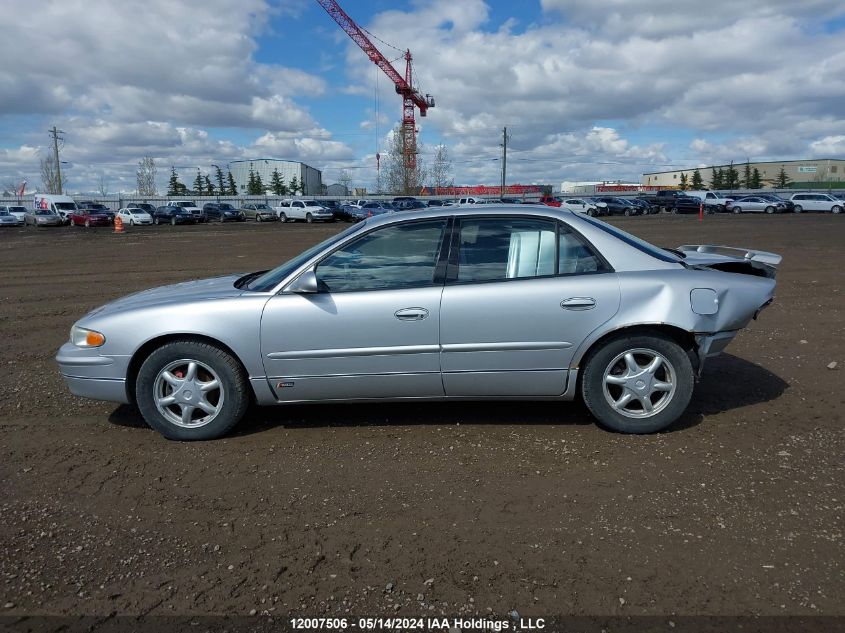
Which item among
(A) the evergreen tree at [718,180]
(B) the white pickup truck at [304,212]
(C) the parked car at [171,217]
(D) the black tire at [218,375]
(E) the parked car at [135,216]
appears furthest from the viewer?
(A) the evergreen tree at [718,180]

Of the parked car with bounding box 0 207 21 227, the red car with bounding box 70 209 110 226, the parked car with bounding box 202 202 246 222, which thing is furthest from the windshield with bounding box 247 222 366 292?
the parked car with bounding box 202 202 246 222

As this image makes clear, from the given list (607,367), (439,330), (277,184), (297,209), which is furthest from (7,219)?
(277,184)


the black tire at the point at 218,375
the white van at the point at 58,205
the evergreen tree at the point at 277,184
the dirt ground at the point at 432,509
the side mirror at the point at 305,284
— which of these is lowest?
the dirt ground at the point at 432,509

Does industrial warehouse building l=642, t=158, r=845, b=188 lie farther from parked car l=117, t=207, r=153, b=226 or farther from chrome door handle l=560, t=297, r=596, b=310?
chrome door handle l=560, t=297, r=596, b=310

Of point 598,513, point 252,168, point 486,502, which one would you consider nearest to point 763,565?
point 598,513

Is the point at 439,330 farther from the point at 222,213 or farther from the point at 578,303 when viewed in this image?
the point at 222,213

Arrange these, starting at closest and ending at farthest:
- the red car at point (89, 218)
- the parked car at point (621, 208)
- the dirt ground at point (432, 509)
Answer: the dirt ground at point (432, 509) → the red car at point (89, 218) → the parked car at point (621, 208)

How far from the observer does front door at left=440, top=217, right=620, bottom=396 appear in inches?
161

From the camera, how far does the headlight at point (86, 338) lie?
424 centimetres

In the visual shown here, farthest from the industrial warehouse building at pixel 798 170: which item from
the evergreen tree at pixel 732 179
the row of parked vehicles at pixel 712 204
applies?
the row of parked vehicles at pixel 712 204

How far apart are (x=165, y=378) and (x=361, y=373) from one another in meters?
1.33

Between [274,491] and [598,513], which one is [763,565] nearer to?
[598,513]

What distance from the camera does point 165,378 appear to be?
424 centimetres

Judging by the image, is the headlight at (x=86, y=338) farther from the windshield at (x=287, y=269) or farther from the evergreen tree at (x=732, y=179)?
the evergreen tree at (x=732, y=179)
